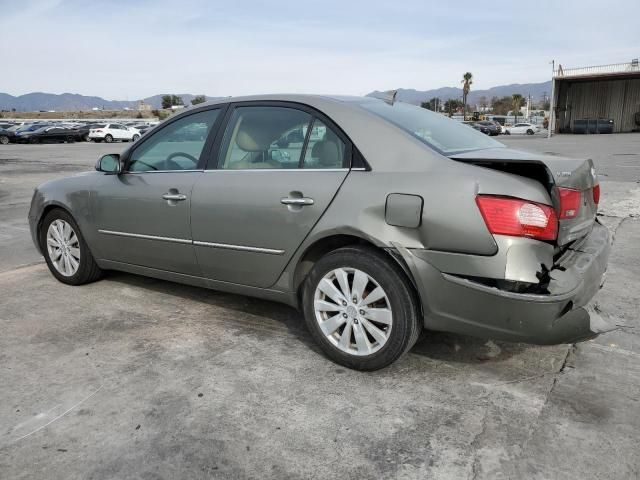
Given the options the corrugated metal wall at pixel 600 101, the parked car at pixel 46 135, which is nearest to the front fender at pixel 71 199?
the parked car at pixel 46 135

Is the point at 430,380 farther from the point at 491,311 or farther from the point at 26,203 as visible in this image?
the point at 26,203

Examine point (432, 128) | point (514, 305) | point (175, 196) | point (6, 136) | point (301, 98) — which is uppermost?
point (301, 98)

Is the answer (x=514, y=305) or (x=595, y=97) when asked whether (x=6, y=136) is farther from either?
(x=595, y=97)

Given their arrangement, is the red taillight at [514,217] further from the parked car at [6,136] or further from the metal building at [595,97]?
the metal building at [595,97]

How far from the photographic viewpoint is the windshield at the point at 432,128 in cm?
321

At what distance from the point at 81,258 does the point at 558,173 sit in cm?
377

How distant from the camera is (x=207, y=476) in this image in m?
2.28

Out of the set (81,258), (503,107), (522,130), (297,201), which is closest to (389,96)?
(297,201)

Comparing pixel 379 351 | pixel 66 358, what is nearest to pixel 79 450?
pixel 66 358

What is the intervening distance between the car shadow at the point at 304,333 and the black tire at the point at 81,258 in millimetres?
280

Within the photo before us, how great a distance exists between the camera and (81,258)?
4652 millimetres

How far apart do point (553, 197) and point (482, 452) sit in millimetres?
1284

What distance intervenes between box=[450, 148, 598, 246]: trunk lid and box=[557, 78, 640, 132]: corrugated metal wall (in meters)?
52.9

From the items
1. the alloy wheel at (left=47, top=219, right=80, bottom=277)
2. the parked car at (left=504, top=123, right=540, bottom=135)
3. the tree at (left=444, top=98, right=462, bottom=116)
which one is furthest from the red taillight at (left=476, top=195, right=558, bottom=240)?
the tree at (left=444, top=98, right=462, bottom=116)
